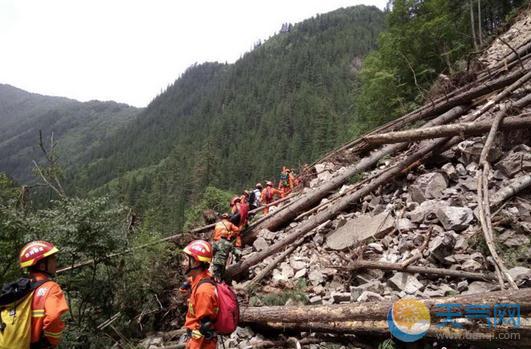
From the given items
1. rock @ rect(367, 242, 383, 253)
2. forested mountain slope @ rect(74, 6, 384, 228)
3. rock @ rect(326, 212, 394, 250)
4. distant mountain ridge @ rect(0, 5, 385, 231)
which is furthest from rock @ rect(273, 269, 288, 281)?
distant mountain ridge @ rect(0, 5, 385, 231)

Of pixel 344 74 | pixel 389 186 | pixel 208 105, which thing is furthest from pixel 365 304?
pixel 208 105

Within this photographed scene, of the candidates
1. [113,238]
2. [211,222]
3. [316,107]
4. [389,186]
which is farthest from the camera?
[316,107]

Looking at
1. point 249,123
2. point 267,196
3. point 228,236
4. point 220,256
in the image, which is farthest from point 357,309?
point 249,123

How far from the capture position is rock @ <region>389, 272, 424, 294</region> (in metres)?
4.80

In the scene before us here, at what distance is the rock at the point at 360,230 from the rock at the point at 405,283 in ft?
4.40

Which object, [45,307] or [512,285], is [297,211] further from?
[45,307]

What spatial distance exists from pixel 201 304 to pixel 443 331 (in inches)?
106

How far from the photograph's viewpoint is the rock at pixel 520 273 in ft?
13.6

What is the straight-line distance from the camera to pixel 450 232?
554 centimetres

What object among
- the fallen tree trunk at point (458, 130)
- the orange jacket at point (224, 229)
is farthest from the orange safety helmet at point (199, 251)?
the fallen tree trunk at point (458, 130)

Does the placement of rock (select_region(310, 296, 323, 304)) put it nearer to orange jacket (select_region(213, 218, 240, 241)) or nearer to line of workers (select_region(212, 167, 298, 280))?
line of workers (select_region(212, 167, 298, 280))

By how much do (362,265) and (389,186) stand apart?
2.99 metres

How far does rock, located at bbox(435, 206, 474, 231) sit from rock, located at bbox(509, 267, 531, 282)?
1356mm

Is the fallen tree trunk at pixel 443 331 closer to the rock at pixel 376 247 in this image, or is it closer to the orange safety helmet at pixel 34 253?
the rock at pixel 376 247
